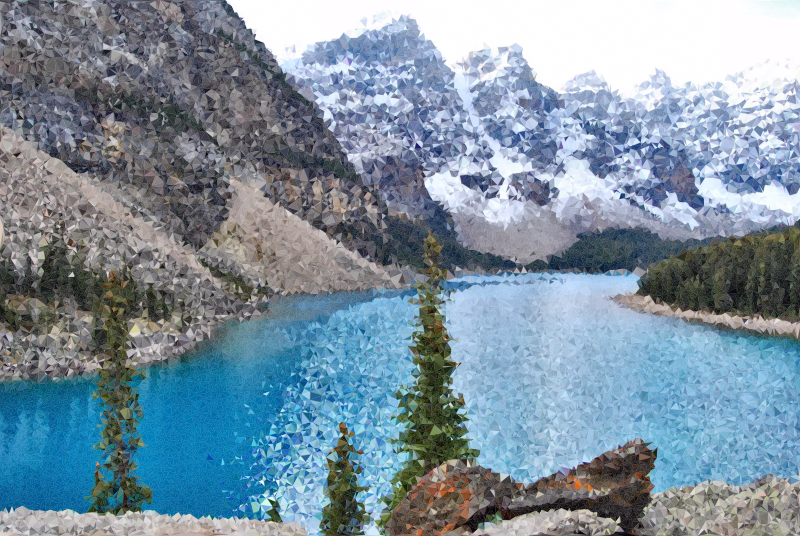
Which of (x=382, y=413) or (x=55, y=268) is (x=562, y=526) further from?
(x=55, y=268)

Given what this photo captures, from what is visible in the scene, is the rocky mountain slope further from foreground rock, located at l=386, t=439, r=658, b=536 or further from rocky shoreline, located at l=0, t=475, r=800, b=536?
foreground rock, located at l=386, t=439, r=658, b=536

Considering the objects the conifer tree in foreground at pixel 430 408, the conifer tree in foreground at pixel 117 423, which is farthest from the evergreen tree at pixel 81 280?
the conifer tree in foreground at pixel 430 408

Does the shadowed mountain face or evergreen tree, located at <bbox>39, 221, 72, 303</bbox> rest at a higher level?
the shadowed mountain face

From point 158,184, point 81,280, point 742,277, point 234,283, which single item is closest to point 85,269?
point 81,280

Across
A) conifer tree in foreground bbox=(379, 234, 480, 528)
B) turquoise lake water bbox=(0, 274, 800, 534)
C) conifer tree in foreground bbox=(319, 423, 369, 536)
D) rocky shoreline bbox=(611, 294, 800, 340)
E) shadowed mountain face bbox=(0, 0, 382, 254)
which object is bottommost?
turquoise lake water bbox=(0, 274, 800, 534)

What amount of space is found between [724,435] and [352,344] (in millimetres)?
36225

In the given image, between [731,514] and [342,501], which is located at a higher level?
[731,514]

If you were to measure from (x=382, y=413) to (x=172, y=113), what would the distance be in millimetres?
101900

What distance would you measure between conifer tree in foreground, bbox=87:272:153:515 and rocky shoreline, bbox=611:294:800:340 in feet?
197

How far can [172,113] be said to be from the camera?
11775 cm

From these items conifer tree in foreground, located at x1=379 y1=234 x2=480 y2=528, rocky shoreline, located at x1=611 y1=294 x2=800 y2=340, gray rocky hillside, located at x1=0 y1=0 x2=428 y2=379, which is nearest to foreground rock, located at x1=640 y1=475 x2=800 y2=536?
conifer tree in foreground, located at x1=379 y1=234 x2=480 y2=528

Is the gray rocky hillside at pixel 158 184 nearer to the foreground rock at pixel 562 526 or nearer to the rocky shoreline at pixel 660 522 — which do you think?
the rocky shoreline at pixel 660 522

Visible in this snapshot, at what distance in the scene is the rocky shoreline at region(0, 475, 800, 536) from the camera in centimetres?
632

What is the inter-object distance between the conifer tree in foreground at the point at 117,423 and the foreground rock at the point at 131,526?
5791mm
